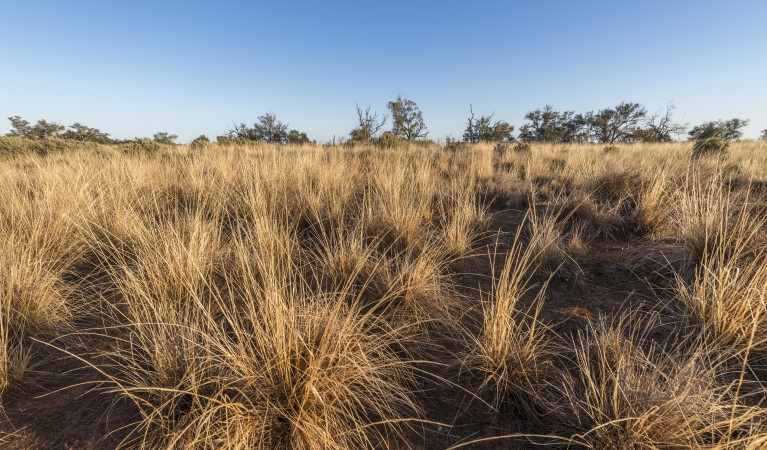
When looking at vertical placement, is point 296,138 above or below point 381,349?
above

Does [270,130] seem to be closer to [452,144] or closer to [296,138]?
[296,138]

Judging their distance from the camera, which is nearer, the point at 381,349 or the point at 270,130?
the point at 381,349

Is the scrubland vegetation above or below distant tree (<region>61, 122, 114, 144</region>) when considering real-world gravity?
below

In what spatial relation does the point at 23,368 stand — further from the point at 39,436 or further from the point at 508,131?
the point at 508,131

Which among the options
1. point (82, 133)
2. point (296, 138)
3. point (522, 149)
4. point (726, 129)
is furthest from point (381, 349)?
point (82, 133)

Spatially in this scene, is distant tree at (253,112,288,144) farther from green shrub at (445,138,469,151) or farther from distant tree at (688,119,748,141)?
distant tree at (688,119,748,141)

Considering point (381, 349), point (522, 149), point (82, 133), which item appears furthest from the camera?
point (82, 133)

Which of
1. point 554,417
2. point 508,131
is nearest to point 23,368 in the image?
point 554,417

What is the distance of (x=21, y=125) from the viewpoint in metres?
27.7

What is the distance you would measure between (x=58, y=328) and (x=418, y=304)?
6.57ft

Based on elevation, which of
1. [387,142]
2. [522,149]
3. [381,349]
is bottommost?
[381,349]

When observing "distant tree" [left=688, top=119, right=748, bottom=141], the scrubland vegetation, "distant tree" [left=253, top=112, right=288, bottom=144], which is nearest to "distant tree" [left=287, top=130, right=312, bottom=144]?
"distant tree" [left=253, top=112, right=288, bottom=144]

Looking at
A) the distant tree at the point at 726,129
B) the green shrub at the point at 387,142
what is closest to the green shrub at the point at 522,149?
the green shrub at the point at 387,142

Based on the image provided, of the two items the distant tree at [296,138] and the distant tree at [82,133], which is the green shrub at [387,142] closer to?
the distant tree at [296,138]
